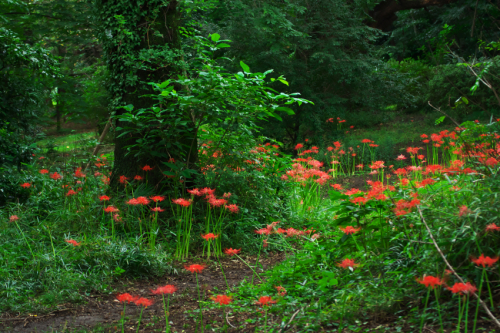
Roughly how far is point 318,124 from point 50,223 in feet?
20.3

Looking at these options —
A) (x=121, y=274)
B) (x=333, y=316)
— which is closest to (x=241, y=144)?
(x=121, y=274)

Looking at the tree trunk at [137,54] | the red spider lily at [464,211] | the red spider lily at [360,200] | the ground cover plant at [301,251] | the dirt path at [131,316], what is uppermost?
the tree trunk at [137,54]

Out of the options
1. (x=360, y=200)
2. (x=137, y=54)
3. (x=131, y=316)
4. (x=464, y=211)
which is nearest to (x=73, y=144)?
(x=137, y=54)

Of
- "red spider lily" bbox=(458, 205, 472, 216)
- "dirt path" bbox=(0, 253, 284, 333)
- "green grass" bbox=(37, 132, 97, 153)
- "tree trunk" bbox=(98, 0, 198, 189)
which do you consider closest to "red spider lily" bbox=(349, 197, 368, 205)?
"red spider lily" bbox=(458, 205, 472, 216)

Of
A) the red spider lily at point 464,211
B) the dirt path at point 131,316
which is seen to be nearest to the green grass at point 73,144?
the dirt path at point 131,316

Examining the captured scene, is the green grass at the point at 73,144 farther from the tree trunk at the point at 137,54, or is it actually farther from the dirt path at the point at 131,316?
the dirt path at the point at 131,316

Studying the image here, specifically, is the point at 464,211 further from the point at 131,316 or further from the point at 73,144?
the point at 73,144

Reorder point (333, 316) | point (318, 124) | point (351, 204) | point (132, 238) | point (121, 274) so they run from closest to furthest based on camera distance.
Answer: point (333, 316) → point (351, 204) → point (121, 274) → point (132, 238) → point (318, 124)

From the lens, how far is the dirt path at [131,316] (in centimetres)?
267

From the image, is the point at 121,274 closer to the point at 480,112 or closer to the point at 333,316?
the point at 333,316

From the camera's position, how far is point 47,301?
300 cm

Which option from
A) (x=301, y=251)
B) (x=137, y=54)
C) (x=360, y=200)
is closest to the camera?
(x=360, y=200)

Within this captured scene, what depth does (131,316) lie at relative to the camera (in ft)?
9.46

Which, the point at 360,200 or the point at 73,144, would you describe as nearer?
the point at 360,200
